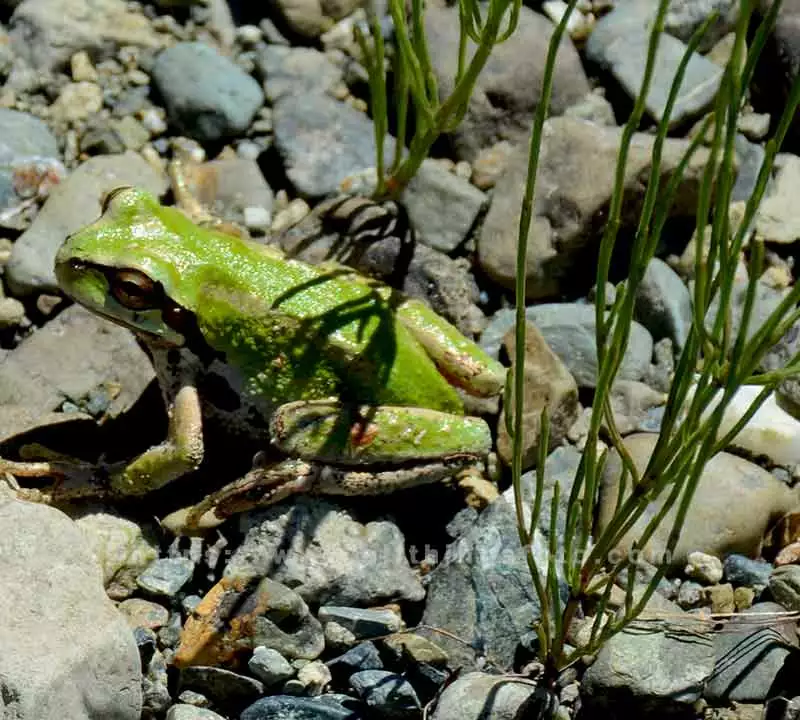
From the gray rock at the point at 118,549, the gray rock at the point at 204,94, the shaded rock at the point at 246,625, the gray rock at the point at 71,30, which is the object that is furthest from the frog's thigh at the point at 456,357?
the gray rock at the point at 71,30

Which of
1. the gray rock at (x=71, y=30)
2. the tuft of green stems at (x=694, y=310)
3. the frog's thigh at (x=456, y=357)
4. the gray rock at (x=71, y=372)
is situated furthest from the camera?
the gray rock at (x=71, y=30)

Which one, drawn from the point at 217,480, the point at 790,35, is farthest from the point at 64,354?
the point at 790,35

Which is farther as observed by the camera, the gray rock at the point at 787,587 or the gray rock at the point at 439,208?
the gray rock at the point at 439,208

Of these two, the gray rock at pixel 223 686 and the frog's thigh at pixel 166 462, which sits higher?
the frog's thigh at pixel 166 462

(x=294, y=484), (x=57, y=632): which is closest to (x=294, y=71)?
(x=294, y=484)

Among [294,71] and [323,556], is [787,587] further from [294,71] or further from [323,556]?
[294,71]

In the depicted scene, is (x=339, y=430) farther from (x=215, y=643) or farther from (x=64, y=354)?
(x=64, y=354)

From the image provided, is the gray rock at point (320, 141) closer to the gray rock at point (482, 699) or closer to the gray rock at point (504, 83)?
the gray rock at point (504, 83)

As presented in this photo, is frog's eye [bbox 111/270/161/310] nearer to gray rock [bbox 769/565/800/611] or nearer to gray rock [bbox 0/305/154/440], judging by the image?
gray rock [bbox 0/305/154/440]
